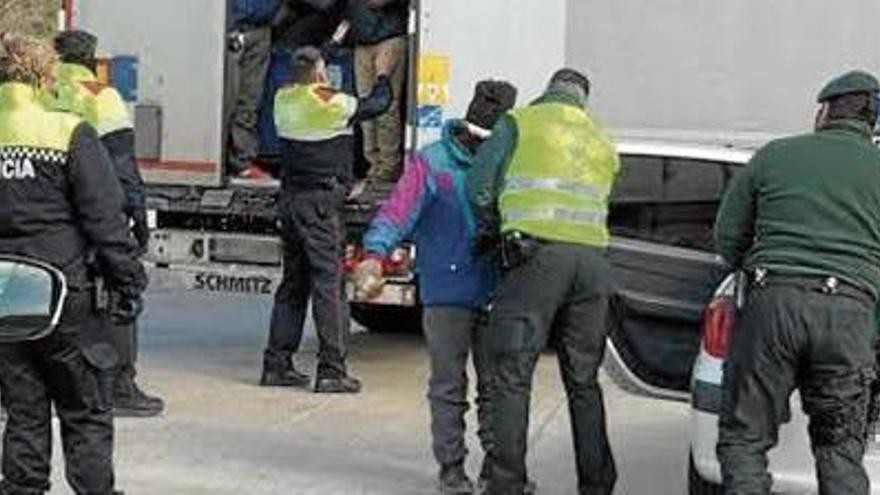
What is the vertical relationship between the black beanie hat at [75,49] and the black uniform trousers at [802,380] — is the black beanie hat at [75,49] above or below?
above

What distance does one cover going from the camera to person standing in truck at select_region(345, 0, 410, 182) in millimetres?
10477

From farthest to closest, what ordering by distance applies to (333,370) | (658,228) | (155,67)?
(155,67) → (333,370) → (658,228)

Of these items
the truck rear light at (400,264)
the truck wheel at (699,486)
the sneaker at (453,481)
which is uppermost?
the truck rear light at (400,264)

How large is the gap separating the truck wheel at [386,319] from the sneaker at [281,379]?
90.7 inches

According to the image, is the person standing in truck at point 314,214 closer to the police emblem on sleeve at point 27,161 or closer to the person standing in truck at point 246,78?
the person standing in truck at point 246,78

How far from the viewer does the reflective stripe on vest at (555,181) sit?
6676mm

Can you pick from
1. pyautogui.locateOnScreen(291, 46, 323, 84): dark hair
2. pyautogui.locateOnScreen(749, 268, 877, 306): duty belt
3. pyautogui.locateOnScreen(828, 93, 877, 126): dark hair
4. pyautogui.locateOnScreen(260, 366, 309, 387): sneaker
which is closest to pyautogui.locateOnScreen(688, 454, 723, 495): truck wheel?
pyautogui.locateOnScreen(749, 268, 877, 306): duty belt

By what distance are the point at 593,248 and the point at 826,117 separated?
120cm

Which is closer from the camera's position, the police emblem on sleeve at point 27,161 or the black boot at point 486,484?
the police emblem on sleeve at point 27,161

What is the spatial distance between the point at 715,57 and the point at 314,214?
2.54 metres

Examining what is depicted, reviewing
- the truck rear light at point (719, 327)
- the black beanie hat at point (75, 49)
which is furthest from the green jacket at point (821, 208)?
the black beanie hat at point (75, 49)

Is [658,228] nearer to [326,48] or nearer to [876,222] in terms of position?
[876,222]

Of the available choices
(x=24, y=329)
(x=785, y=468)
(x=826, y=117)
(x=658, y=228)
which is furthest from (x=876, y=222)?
(x=24, y=329)

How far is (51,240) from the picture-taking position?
6035 mm
